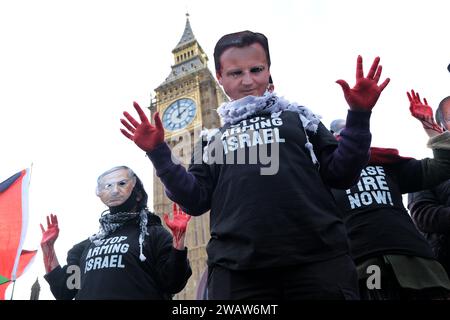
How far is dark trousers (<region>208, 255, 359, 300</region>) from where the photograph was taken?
5.06 ft

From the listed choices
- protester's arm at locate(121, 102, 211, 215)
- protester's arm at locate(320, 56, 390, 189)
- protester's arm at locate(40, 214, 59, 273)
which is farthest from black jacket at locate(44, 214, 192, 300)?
protester's arm at locate(320, 56, 390, 189)

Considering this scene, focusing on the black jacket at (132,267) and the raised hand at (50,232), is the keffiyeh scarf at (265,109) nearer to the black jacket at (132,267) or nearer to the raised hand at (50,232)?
the black jacket at (132,267)

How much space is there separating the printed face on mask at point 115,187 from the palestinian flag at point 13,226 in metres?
3.13

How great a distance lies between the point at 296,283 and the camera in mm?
1563

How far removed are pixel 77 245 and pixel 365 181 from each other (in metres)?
2.45

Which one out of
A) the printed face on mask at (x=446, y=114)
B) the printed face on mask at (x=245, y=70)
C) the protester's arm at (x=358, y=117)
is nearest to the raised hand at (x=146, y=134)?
the printed face on mask at (x=245, y=70)

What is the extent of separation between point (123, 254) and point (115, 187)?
0.68 m

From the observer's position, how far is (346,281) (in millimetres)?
1588

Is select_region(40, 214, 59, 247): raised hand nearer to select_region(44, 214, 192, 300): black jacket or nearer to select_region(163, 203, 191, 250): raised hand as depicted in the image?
select_region(44, 214, 192, 300): black jacket

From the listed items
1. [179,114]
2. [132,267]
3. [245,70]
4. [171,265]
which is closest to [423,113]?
[245,70]

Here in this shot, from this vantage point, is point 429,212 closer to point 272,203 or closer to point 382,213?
point 382,213

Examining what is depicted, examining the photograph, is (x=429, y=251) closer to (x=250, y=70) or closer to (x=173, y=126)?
(x=250, y=70)
